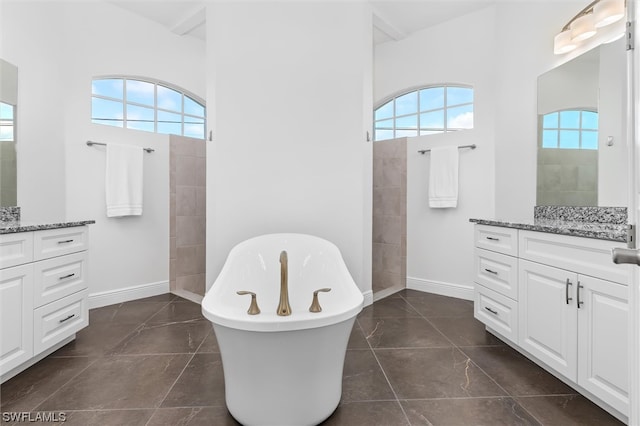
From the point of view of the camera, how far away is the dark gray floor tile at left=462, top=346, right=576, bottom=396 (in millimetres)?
1577

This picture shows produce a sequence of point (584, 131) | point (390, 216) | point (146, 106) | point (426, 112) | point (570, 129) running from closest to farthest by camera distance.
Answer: point (584, 131), point (570, 129), point (146, 106), point (426, 112), point (390, 216)

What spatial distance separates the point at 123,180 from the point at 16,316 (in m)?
1.47

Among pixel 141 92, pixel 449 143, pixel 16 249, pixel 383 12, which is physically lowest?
pixel 16 249

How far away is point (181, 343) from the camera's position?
2104mm

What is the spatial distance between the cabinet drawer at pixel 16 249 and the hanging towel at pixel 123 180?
3.71 feet

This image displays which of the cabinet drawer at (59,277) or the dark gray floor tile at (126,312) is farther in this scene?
the dark gray floor tile at (126,312)

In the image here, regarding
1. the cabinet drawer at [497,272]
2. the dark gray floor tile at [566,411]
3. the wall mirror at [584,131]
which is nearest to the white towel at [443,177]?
the wall mirror at [584,131]

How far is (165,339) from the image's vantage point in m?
2.16

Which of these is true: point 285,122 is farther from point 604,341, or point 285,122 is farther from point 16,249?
point 604,341

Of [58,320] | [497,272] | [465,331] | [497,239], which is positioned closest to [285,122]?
[497,239]

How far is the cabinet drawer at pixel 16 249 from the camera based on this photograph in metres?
1.54

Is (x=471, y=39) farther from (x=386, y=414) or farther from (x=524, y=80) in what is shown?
(x=386, y=414)

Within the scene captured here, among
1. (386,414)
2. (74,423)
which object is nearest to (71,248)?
(74,423)

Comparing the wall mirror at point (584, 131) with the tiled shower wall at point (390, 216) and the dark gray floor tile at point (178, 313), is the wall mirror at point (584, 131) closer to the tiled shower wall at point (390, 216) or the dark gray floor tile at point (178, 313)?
the tiled shower wall at point (390, 216)
